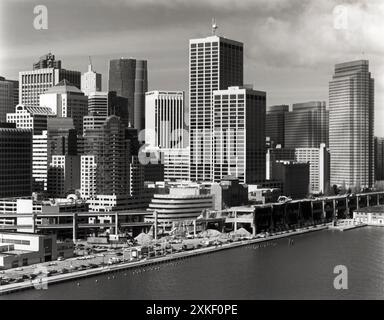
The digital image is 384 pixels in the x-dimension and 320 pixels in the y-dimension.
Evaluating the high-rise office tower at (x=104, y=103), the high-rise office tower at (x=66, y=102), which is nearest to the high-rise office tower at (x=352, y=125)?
the high-rise office tower at (x=104, y=103)

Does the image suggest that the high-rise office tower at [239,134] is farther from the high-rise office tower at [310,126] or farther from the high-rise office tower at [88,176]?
the high-rise office tower at [310,126]

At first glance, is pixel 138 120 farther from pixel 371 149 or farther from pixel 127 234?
pixel 127 234

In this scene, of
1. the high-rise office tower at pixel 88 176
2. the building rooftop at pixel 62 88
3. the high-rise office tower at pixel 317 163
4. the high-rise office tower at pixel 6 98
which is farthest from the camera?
the high-rise office tower at pixel 317 163

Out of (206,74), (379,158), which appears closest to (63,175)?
(206,74)

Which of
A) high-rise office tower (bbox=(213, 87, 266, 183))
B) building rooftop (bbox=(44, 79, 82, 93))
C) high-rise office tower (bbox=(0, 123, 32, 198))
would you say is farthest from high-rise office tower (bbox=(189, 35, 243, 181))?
high-rise office tower (bbox=(0, 123, 32, 198))
